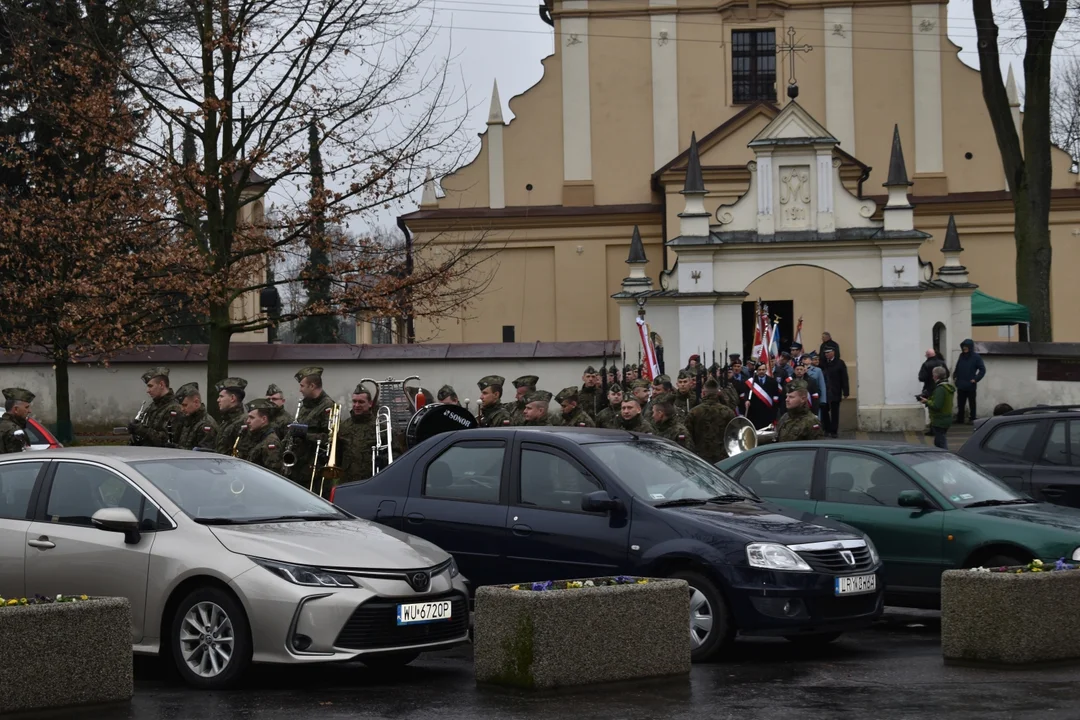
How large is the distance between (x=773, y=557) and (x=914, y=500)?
223 cm

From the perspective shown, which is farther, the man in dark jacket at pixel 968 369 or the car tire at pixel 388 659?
the man in dark jacket at pixel 968 369

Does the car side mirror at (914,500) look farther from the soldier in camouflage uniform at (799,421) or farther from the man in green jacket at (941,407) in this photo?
the man in green jacket at (941,407)

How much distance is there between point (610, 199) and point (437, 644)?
116ft

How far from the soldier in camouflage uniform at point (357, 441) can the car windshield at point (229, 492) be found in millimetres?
5047

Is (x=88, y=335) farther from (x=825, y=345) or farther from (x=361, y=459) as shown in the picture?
(x=825, y=345)

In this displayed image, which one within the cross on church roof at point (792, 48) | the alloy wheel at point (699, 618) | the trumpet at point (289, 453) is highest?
the cross on church roof at point (792, 48)

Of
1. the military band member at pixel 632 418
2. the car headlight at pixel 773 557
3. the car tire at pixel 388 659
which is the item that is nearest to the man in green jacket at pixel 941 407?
the military band member at pixel 632 418

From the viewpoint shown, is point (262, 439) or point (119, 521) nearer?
point (119, 521)

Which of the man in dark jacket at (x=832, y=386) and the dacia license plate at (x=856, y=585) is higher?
the man in dark jacket at (x=832, y=386)

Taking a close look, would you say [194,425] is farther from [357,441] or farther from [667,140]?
[667,140]

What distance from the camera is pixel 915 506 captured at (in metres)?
12.0

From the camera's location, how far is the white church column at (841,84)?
4356 cm

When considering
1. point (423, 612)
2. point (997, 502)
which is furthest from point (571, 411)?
point (423, 612)

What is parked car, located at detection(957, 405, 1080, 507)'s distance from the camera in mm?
13891
